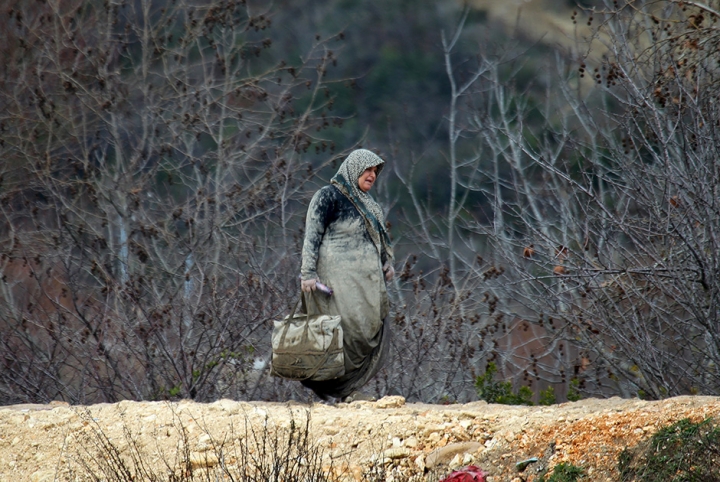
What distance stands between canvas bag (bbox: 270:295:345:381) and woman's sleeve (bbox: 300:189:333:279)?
1.11 feet

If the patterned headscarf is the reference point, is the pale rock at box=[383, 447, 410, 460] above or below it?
below

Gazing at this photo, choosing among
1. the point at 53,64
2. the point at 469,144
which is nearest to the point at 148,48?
the point at 53,64

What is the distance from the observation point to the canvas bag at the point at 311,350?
277 inches

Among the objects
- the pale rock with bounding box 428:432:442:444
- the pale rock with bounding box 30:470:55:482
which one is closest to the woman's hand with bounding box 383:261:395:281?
the pale rock with bounding box 428:432:442:444

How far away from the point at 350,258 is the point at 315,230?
313mm

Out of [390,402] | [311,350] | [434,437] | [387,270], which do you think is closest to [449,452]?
[434,437]

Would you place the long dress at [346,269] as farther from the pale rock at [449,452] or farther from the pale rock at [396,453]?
the pale rock at [449,452]

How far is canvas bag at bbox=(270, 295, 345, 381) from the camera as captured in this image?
704 cm

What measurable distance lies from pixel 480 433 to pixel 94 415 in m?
2.78

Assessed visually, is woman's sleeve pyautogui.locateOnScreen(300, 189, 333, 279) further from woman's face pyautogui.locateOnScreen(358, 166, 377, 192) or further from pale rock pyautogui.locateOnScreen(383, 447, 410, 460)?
pale rock pyautogui.locateOnScreen(383, 447, 410, 460)

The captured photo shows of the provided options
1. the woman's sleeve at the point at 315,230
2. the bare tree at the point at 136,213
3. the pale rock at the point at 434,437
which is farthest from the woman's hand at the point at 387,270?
the bare tree at the point at 136,213

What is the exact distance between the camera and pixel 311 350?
23.1 ft

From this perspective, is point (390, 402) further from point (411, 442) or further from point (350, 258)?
point (350, 258)

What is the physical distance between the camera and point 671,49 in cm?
809
